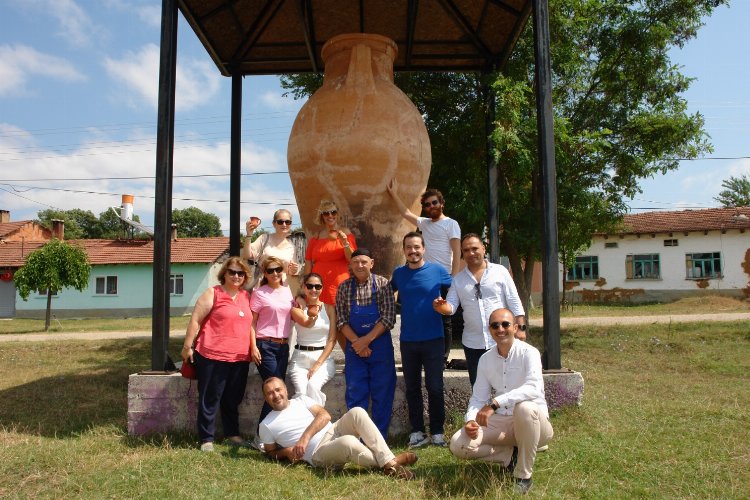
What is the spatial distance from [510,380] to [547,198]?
1.81 m

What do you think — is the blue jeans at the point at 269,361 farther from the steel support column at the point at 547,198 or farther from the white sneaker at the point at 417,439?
the steel support column at the point at 547,198

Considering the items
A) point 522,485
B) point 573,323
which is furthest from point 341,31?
point 573,323

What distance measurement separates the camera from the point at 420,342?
416 cm

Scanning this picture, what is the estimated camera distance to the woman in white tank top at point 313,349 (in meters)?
4.26

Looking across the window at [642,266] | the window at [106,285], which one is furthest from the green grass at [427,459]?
the window at [106,285]

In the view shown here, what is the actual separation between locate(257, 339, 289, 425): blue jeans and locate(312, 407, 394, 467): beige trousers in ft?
2.62

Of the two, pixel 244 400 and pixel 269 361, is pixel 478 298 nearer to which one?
pixel 269 361

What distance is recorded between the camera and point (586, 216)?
12.1 m

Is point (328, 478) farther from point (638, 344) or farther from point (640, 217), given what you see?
point (640, 217)

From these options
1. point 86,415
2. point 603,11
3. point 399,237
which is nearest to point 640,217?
point 603,11

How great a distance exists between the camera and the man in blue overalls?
416 centimetres

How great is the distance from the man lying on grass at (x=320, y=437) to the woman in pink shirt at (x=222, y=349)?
414mm

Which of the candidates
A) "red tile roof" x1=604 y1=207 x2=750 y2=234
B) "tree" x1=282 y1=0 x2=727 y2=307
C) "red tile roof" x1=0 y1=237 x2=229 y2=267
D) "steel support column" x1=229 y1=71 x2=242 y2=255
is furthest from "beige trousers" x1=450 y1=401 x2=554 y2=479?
"red tile roof" x1=0 y1=237 x2=229 y2=267

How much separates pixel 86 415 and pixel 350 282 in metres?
2.90
